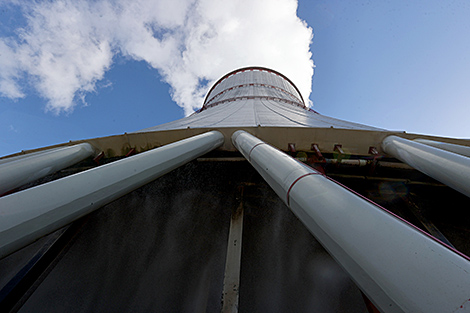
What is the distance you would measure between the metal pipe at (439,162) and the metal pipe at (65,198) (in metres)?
2.85

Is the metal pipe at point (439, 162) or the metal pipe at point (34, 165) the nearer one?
the metal pipe at point (439, 162)

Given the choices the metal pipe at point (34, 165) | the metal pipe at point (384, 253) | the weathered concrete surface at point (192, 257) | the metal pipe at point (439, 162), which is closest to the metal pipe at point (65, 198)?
the metal pipe at point (34, 165)

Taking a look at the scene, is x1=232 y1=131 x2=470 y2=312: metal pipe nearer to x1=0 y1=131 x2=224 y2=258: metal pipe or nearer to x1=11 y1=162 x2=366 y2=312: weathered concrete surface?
x1=0 y1=131 x2=224 y2=258: metal pipe

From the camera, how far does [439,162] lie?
2037 millimetres

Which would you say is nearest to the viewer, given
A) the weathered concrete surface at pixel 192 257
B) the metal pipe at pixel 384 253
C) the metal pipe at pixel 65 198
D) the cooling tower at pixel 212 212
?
the metal pipe at pixel 384 253

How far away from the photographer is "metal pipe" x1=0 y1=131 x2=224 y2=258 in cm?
110

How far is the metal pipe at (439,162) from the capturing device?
1.80 m

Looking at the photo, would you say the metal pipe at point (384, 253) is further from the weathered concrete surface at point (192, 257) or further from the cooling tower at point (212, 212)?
the weathered concrete surface at point (192, 257)

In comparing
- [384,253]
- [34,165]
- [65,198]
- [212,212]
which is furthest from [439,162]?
[34,165]

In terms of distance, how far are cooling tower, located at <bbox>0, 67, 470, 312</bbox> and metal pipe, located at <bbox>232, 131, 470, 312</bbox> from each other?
0.04m

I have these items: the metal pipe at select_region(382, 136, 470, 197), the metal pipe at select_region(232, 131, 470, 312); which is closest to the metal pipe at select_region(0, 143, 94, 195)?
the metal pipe at select_region(232, 131, 470, 312)

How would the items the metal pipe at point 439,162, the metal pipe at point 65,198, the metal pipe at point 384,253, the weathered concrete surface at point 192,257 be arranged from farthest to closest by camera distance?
the weathered concrete surface at point 192,257, the metal pipe at point 439,162, the metal pipe at point 65,198, the metal pipe at point 384,253

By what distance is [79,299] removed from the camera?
2.91 m

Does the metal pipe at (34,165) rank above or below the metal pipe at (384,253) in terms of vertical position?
above
